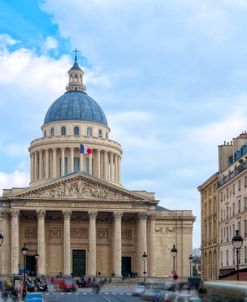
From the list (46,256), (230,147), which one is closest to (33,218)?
(46,256)

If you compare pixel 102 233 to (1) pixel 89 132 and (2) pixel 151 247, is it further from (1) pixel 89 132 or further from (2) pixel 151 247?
(1) pixel 89 132

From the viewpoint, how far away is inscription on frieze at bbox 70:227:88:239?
136000 mm

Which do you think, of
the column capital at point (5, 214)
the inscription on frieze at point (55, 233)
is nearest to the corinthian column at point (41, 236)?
the column capital at point (5, 214)

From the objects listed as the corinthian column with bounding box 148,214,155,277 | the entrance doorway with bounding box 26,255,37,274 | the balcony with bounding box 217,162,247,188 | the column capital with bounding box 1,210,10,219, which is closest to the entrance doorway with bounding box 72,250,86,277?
the entrance doorway with bounding box 26,255,37,274

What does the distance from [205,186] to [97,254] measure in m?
31.5

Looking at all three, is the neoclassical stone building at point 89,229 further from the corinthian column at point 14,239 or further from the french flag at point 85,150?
the french flag at point 85,150

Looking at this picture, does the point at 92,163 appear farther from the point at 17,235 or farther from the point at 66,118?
the point at 17,235

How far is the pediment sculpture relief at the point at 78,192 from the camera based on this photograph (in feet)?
426

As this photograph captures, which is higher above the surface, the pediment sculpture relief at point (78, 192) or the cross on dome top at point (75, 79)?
the cross on dome top at point (75, 79)

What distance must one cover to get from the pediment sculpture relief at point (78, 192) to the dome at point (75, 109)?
32.0 metres

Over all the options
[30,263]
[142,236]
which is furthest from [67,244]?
[142,236]

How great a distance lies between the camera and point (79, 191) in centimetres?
13088

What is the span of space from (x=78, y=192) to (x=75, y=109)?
113 ft

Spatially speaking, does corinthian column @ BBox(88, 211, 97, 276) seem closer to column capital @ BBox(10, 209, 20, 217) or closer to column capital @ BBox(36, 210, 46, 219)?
column capital @ BBox(36, 210, 46, 219)
